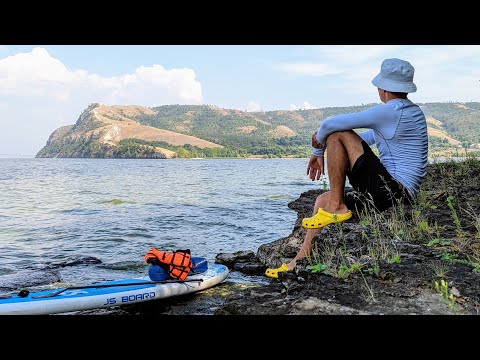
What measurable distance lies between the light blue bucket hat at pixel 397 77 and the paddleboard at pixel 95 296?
324 centimetres

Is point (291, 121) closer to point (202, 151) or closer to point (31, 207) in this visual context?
point (202, 151)

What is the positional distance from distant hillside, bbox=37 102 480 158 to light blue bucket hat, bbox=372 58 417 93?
216 ft

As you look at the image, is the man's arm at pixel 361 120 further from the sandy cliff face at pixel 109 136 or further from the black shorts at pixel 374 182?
the sandy cliff face at pixel 109 136

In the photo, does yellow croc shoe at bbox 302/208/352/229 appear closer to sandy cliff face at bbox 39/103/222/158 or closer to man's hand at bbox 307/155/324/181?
man's hand at bbox 307/155/324/181

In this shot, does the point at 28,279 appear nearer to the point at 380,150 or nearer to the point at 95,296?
the point at 95,296

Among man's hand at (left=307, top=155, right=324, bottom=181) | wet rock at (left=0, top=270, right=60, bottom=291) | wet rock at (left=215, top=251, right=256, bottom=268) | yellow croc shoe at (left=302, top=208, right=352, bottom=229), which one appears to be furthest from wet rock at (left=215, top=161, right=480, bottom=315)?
wet rock at (left=0, top=270, right=60, bottom=291)

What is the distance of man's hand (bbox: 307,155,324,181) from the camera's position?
552 centimetres

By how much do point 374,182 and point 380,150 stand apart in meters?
0.42

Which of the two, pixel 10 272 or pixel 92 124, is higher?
pixel 92 124

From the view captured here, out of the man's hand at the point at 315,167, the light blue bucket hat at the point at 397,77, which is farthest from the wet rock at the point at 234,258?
the light blue bucket hat at the point at 397,77

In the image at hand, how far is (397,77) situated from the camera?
5219 mm

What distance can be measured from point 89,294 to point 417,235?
3773 millimetres
